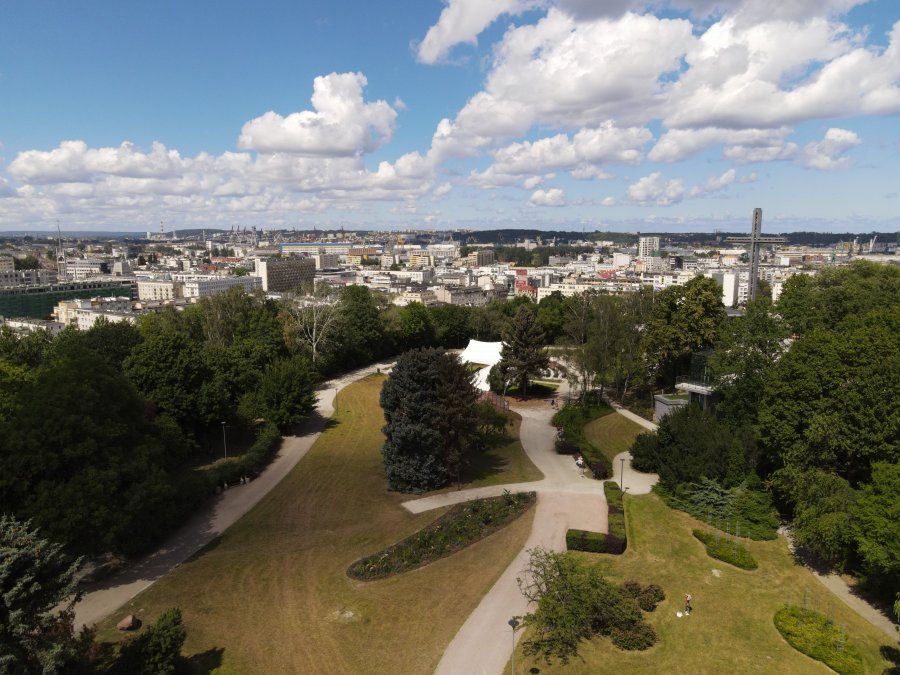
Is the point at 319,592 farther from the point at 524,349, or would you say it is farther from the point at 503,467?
the point at 524,349

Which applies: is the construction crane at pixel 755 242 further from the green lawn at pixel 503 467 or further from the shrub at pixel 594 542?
the shrub at pixel 594 542

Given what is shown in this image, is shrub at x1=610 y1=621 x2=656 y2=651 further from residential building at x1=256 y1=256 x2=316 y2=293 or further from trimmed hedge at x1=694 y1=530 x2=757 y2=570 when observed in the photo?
residential building at x1=256 y1=256 x2=316 y2=293

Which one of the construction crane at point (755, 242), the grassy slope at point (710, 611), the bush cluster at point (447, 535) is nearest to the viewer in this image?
the grassy slope at point (710, 611)

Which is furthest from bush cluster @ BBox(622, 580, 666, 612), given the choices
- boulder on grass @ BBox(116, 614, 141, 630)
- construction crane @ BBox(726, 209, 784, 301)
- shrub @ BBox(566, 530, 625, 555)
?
construction crane @ BBox(726, 209, 784, 301)

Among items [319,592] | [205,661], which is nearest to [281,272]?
[319,592]

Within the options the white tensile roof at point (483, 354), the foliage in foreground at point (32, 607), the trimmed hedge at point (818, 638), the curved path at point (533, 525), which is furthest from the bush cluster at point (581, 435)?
the foliage in foreground at point (32, 607)
